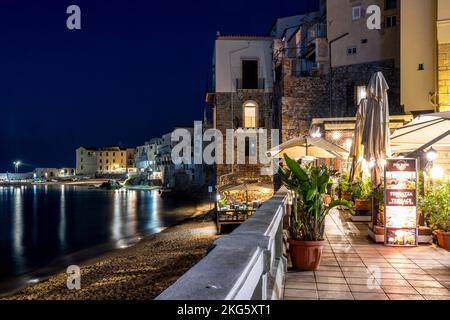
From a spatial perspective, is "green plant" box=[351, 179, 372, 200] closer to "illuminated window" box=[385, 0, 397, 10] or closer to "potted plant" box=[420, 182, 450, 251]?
"potted plant" box=[420, 182, 450, 251]

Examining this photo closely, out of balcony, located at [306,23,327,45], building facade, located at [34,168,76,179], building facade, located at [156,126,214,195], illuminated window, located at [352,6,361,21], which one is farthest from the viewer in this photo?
building facade, located at [34,168,76,179]

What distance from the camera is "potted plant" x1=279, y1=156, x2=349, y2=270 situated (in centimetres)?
640

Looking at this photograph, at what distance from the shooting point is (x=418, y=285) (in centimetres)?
580

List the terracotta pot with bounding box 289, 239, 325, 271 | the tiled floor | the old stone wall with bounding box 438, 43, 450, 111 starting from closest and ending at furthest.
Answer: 1. the tiled floor
2. the terracotta pot with bounding box 289, 239, 325, 271
3. the old stone wall with bounding box 438, 43, 450, 111

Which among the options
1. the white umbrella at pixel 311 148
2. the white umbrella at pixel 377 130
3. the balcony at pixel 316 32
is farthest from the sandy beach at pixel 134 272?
the balcony at pixel 316 32

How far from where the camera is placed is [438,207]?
27.2 ft

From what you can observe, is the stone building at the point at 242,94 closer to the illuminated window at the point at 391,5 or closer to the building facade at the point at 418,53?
the illuminated window at the point at 391,5

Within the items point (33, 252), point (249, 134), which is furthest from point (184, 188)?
point (33, 252)

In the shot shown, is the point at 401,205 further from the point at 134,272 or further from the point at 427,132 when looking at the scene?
the point at 134,272

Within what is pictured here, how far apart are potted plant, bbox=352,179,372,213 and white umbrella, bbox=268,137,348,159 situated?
1.69 m

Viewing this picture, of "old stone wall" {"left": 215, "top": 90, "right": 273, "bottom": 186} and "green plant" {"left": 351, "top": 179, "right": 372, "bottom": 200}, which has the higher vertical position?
"old stone wall" {"left": 215, "top": 90, "right": 273, "bottom": 186}

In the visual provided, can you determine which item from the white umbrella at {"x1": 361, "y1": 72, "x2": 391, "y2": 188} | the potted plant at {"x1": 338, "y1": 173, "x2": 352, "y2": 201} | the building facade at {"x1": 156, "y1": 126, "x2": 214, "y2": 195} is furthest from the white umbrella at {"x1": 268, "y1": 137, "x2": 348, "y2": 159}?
the building facade at {"x1": 156, "y1": 126, "x2": 214, "y2": 195}

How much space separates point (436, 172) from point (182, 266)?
1364 cm

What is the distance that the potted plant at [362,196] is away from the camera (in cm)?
1231
